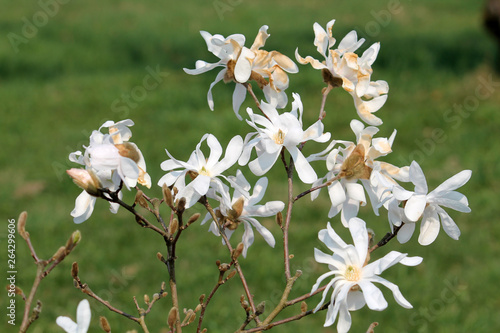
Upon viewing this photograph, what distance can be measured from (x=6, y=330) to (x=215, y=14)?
5.75 meters

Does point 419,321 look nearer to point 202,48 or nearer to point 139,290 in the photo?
point 139,290

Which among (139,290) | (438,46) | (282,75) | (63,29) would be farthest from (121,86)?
(282,75)

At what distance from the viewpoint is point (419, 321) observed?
2.50 metres

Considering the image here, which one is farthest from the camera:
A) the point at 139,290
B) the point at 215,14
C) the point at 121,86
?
the point at 215,14

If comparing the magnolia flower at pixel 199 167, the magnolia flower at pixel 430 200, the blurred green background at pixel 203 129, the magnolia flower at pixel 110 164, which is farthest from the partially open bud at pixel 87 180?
the blurred green background at pixel 203 129

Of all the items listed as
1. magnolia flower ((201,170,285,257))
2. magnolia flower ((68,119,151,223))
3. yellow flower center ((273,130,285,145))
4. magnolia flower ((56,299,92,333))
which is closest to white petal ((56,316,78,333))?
magnolia flower ((56,299,92,333))

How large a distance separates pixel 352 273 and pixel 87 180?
357 millimetres

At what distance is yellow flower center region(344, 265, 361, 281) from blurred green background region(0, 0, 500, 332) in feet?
4.94

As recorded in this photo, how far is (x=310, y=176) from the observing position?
34.5 inches

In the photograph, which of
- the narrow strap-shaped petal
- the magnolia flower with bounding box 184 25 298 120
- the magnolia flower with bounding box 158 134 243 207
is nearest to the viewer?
the narrow strap-shaped petal

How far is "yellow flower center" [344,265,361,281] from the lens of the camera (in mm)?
789

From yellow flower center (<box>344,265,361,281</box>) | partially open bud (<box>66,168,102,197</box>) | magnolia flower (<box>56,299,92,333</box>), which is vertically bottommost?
yellow flower center (<box>344,265,361,281</box>)

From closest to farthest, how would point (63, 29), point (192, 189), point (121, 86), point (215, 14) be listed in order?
point (192, 189), point (121, 86), point (63, 29), point (215, 14)

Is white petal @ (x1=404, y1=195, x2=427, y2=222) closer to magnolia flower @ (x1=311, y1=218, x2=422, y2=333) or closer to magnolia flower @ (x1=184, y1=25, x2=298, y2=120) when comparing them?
magnolia flower @ (x1=311, y1=218, x2=422, y2=333)
